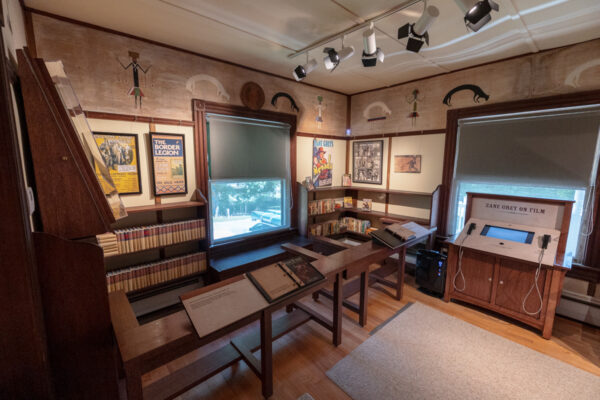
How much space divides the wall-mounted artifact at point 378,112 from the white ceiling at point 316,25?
113cm

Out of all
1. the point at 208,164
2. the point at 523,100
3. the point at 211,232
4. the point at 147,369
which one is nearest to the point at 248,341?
the point at 147,369

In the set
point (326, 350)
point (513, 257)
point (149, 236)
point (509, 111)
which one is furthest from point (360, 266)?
point (509, 111)

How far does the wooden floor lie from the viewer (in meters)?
2.06

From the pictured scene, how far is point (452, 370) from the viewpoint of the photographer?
225 centimetres

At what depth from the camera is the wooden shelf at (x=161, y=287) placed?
2.81 metres

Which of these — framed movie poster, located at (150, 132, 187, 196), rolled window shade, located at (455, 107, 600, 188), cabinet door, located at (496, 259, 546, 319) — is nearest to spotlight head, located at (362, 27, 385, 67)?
rolled window shade, located at (455, 107, 600, 188)

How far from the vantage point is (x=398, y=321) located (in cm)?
293

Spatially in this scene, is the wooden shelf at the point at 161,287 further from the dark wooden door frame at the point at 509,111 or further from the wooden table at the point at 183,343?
the dark wooden door frame at the point at 509,111

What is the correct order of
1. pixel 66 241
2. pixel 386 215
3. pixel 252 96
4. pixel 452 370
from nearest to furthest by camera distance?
pixel 66 241 < pixel 452 370 < pixel 252 96 < pixel 386 215

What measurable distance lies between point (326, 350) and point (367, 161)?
3.35 m

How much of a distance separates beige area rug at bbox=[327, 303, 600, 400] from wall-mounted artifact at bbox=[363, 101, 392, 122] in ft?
11.0

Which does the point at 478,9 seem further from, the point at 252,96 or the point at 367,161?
the point at 367,161

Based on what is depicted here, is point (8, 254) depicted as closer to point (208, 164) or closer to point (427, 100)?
point (208, 164)

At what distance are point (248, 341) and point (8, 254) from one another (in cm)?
175
